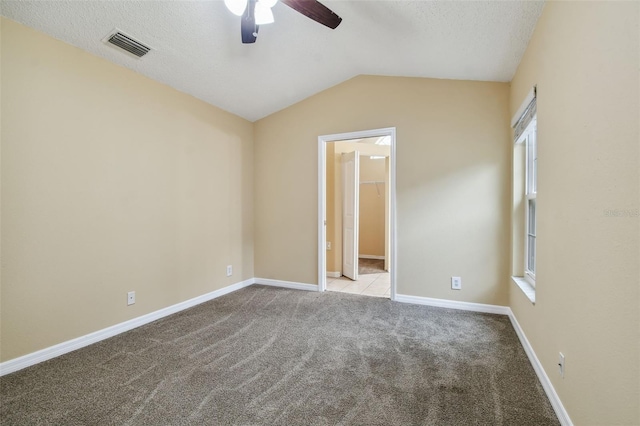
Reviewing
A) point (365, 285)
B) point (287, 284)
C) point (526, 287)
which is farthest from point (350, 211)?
point (526, 287)

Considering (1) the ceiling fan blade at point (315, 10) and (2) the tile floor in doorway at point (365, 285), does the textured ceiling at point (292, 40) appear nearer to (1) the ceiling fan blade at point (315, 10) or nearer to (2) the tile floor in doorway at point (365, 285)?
(1) the ceiling fan blade at point (315, 10)

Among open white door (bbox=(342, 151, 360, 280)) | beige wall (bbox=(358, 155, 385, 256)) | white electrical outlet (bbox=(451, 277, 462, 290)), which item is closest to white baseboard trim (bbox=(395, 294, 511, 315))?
white electrical outlet (bbox=(451, 277, 462, 290))

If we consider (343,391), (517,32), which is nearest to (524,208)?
(517,32)

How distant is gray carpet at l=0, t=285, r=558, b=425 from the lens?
5.18ft

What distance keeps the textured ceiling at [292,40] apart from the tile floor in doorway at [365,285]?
2718mm

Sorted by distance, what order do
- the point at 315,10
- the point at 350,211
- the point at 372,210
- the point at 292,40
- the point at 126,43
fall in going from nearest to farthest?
the point at 315,10 → the point at 126,43 → the point at 292,40 → the point at 350,211 → the point at 372,210

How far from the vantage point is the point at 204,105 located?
3.49 meters

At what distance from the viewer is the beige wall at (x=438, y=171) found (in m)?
3.05

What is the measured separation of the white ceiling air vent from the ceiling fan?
109 centimetres

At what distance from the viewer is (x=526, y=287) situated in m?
2.49

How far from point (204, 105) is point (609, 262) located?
376cm

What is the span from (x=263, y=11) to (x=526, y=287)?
2.92 m

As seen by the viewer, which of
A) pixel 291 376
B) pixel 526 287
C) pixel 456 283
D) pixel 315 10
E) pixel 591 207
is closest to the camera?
pixel 591 207

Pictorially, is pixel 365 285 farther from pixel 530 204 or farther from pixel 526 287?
pixel 530 204
